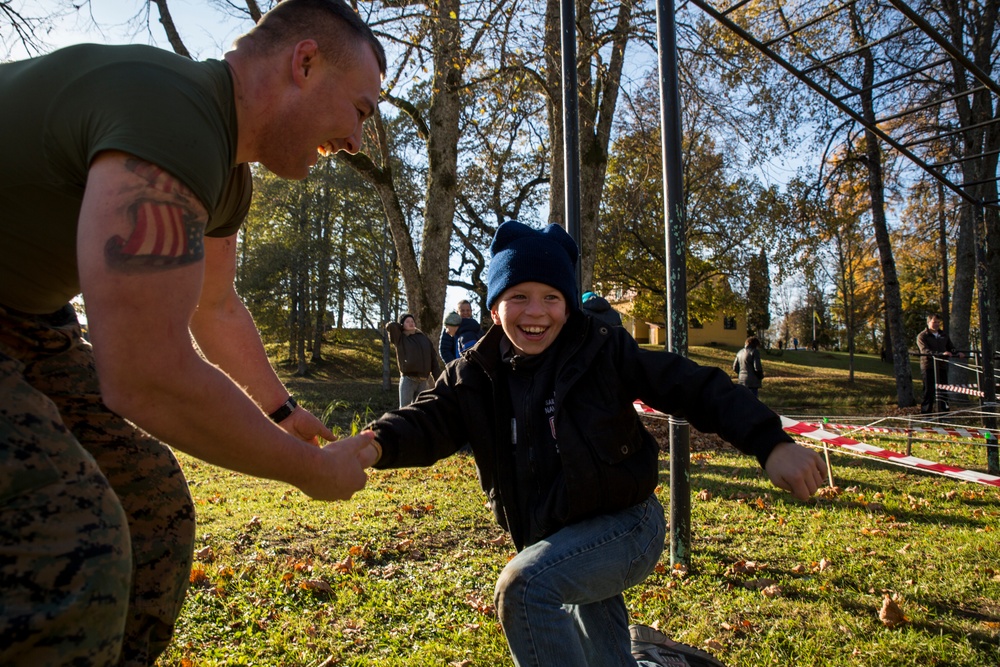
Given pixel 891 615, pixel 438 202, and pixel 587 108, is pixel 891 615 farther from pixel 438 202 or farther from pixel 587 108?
pixel 587 108

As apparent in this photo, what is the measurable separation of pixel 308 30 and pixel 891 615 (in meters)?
4.13

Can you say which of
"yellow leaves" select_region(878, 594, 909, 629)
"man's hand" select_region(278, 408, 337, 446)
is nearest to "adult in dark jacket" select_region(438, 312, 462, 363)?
"yellow leaves" select_region(878, 594, 909, 629)

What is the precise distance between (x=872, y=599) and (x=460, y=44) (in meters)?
9.62

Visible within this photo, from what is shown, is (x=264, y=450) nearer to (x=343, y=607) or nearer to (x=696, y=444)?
(x=343, y=607)

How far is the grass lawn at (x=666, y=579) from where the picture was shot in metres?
3.51

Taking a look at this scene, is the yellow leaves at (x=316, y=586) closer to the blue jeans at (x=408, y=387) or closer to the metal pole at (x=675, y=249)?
the metal pole at (x=675, y=249)

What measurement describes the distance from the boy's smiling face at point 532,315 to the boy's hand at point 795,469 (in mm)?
955

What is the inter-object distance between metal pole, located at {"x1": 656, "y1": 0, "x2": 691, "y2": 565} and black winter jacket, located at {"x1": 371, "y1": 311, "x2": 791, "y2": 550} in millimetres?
1921

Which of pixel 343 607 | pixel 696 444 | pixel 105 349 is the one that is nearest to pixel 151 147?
pixel 105 349

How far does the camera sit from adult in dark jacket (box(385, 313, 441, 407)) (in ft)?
36.6

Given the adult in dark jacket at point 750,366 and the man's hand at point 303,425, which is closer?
the man's hand at point 303,425

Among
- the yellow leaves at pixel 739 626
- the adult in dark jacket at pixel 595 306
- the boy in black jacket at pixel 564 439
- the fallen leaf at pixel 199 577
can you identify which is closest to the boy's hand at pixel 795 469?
the boy in black jacket at pixel 564 439

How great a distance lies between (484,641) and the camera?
357cm

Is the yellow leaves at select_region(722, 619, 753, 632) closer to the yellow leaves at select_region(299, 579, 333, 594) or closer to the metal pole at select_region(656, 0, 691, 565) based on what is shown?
the metal pole at select_region(656, 0, 691, 565)
